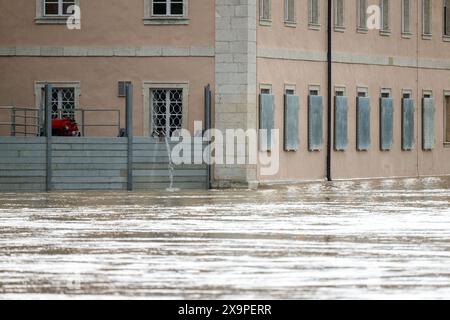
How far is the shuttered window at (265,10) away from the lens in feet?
163

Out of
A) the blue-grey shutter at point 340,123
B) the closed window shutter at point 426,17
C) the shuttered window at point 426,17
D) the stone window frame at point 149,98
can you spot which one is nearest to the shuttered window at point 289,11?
the blue-grey shutter at point 340,123

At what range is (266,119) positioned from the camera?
50.0 meters

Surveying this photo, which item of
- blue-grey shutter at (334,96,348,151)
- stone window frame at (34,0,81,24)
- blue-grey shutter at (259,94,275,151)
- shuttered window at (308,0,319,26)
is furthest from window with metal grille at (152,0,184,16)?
blue-grey shutter at (334,96,348,151)

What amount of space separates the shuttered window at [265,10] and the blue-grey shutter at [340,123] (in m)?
5.09

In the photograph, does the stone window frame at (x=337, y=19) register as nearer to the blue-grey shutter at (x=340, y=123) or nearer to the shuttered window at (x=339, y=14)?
the shuttered window at (x=339, y=14)

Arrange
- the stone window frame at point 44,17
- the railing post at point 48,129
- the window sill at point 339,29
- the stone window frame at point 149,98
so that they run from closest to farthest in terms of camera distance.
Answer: the railing post at point 48,129
the stone window frame at point 149,98
the stone window frame at point 44,17
the window sill at point 339,29

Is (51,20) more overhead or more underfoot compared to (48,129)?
more overhead

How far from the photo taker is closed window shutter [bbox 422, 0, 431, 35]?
5991 cm

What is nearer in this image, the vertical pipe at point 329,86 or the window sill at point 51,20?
the window sill at point 51,20

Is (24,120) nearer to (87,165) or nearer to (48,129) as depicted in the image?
(87,165)

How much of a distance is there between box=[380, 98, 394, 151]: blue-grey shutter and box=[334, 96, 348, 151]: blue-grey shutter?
2529 millimetres

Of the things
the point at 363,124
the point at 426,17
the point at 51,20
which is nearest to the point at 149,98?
the point at 51,20

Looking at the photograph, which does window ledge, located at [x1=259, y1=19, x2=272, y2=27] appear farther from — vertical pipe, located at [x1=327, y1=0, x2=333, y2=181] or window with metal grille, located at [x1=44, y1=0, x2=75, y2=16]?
window with metal grille, located at [x1=44, y1=0, x2=75, y2=16]

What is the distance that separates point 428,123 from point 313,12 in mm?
8201
